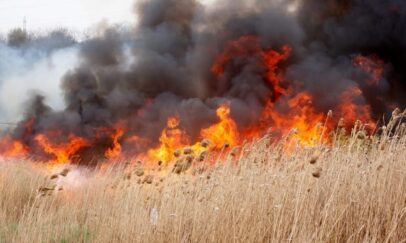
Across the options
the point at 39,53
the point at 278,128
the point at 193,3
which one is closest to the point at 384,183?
the point at 278,128

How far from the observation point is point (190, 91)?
21.8m

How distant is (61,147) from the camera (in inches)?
728

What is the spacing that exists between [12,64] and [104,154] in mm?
15899

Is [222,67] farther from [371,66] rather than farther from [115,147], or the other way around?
[371,66]

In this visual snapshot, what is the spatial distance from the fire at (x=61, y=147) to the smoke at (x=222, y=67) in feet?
0.85

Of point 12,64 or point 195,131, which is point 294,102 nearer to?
point 195,131

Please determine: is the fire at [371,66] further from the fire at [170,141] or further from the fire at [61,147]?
the fire at [61,147]

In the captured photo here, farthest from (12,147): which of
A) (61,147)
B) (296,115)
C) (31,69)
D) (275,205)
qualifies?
(275,205)

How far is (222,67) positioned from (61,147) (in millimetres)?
7041

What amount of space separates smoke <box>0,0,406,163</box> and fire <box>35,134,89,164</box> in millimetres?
258

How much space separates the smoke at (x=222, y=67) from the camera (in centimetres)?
1917

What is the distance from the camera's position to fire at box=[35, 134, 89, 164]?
18234 mm

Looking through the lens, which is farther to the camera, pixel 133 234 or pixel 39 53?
pixel 39 53

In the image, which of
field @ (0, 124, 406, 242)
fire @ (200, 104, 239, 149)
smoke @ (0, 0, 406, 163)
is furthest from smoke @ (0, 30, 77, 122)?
field @ (0, 124, 406, 242)
